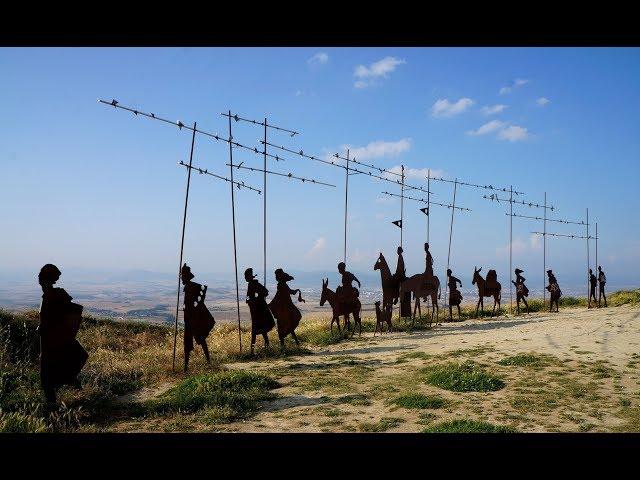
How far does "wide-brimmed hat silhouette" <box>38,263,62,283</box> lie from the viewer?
29.2 feet

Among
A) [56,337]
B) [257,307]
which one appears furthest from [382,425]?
[257,307]

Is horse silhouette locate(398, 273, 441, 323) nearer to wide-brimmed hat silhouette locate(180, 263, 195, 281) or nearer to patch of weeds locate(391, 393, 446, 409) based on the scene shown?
wide-brimmed hat silhouette locate(180, 263, 195, 281)

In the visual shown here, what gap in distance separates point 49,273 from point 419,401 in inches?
283

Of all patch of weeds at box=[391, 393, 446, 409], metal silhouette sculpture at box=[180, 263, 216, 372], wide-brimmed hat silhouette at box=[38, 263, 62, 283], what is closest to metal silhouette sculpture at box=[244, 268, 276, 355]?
metal silhouette sculpture at box=[180, 263, 216, 372]

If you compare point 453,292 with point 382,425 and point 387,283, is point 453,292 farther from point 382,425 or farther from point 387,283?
point 382,425

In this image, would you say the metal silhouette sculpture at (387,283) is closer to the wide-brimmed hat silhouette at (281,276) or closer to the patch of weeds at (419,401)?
the wide-brimmed hat silhouette at (281,276)

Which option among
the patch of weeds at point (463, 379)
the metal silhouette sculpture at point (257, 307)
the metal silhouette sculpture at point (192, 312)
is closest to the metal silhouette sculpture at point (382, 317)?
the metal silhouette sculpture at point (257, 307)

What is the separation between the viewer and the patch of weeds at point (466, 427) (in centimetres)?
674
